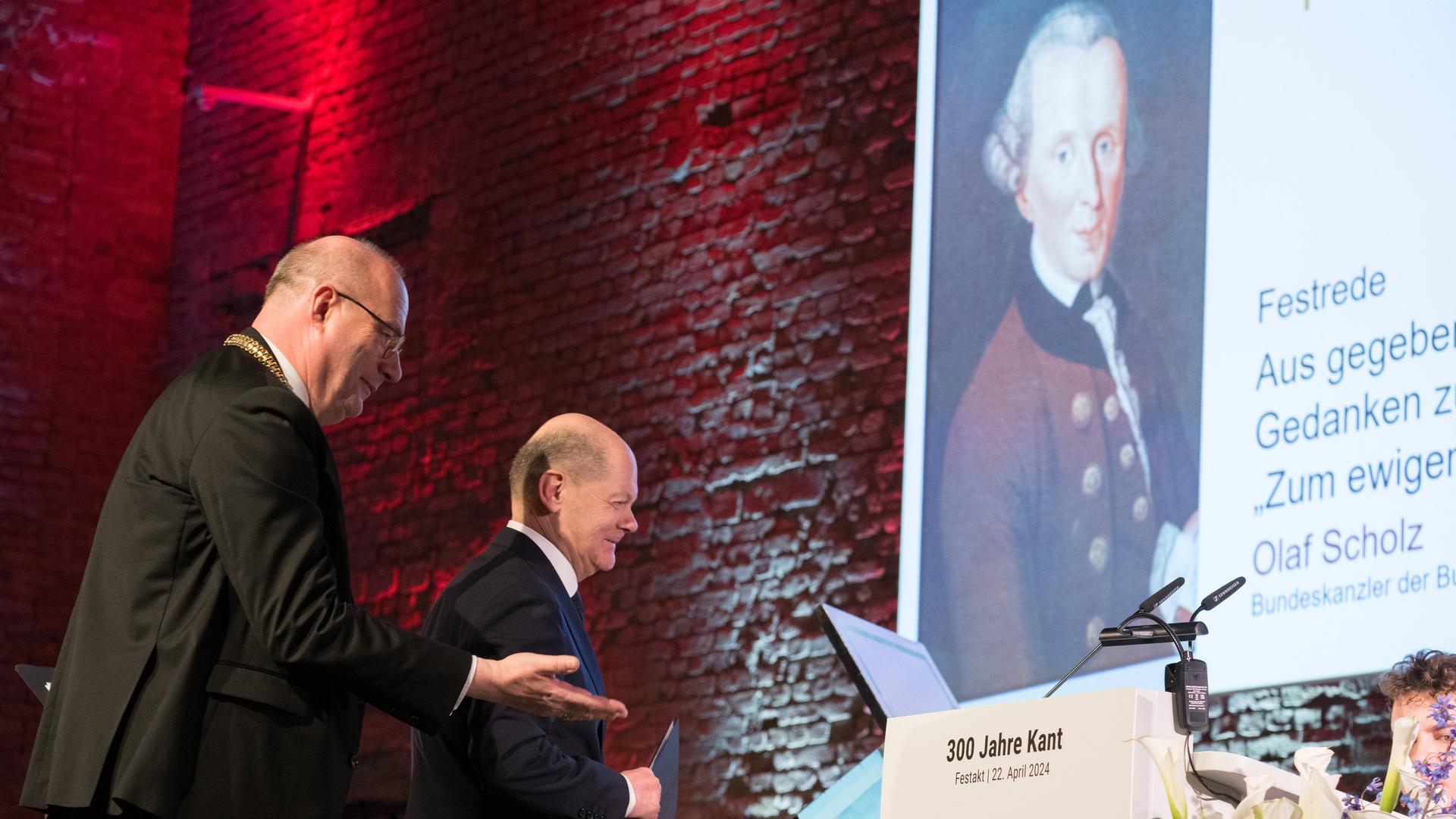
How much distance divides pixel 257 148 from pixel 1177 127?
4.50 m

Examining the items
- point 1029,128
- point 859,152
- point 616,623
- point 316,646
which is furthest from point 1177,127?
point 316,646

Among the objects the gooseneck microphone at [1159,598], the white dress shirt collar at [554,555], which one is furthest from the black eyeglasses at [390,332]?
the gooseneck microphone at [1159,598]

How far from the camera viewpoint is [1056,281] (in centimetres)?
505

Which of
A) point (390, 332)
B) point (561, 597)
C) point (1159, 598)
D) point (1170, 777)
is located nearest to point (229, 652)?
point (390, 332)

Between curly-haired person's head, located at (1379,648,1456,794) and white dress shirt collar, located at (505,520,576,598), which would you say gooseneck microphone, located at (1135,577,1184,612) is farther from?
white dress shirt collar, located at (505,520,576,598)

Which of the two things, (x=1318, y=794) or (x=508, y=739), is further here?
(x=508, y=739)

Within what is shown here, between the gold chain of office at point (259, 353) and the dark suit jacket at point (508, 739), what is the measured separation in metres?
0.63

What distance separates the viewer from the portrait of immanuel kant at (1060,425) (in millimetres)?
4695

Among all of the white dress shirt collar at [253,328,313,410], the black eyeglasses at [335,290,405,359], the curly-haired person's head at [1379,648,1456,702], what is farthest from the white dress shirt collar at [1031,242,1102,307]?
the white dress shirt collar at [253,328,313,410]

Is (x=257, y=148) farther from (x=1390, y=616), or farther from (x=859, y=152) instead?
(x=1390, y=616)

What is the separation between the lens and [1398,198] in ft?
13.8

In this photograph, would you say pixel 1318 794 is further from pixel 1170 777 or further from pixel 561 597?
pixel 561 597

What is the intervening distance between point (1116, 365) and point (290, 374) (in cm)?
296

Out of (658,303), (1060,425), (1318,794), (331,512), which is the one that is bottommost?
(1318,794)
